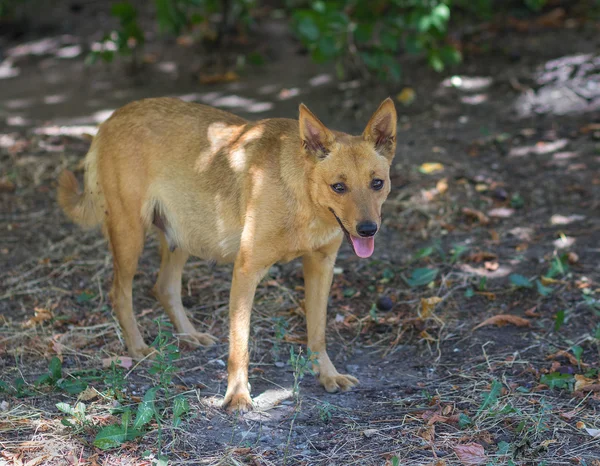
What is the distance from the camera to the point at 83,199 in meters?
5.50

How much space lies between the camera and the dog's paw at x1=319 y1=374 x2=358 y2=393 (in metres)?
4.86

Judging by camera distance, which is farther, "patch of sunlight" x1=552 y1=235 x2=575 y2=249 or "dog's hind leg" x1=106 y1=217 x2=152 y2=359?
"patch of sunlight" x1=552 y1=235 x2=575 y2=249

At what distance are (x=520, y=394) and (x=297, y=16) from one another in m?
4.40

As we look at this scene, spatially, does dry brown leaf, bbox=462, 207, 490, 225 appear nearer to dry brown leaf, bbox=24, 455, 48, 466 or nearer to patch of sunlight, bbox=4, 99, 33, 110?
dry brown leaf, bbox=24, 455, 48, 466

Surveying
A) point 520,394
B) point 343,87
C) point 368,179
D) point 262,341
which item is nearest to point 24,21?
point 343,87

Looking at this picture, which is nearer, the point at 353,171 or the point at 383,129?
the point at 353,171

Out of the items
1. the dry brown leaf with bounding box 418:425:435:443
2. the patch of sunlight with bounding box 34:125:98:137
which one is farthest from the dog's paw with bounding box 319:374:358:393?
the patch of sunlight with bounding box 34:125:98:137

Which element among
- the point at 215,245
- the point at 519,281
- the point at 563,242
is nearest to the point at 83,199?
the point at 215,245

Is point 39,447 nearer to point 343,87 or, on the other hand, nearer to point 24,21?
point 343,87

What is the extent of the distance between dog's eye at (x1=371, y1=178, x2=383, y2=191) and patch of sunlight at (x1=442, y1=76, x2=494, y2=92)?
4.77 metres

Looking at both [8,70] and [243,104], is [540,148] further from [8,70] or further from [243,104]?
[8,70]

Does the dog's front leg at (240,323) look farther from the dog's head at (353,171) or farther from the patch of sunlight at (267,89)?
the patch of sunlight at (267,89)

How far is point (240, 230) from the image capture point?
15.8ft

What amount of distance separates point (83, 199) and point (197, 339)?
127cm
